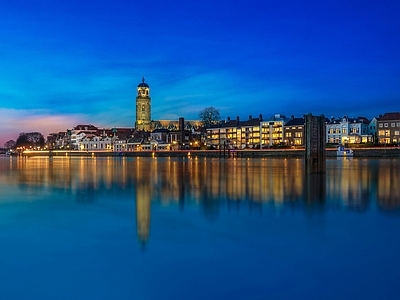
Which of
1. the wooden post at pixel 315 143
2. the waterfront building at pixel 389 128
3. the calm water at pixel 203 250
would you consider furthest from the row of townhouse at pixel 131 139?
the calm water at pixel 203 250

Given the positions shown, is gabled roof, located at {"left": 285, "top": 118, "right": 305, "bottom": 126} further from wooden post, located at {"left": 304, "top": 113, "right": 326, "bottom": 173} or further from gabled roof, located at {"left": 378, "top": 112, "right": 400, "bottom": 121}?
wooden post, located at {"left": 304, "top": 113, "right": 326, "bottom": 173}

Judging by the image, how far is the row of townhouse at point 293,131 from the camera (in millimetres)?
102875

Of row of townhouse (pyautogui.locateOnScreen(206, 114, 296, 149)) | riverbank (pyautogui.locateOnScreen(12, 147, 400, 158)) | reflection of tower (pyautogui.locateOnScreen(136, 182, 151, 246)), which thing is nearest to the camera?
reflection of tower (pyautogui.locateOnScreen(136, 182, 151, 246))

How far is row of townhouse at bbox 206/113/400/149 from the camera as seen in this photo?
103m

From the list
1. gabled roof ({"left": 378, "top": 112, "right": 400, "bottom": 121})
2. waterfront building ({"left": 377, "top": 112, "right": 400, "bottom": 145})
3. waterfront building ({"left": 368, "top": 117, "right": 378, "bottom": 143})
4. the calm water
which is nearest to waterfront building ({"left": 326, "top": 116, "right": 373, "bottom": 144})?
waterfront building ({"left": 368, "top": 117, "right": 378, "bottom": 143})

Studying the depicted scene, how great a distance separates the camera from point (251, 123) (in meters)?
129

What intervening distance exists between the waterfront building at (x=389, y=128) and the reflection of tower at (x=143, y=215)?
92951 mm

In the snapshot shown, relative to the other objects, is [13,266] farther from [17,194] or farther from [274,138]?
[274,138]

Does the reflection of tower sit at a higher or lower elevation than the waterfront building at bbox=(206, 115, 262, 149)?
lower

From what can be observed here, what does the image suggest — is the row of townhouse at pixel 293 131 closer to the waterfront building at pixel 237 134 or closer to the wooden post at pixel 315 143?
the waterfront building at pixel 237 134

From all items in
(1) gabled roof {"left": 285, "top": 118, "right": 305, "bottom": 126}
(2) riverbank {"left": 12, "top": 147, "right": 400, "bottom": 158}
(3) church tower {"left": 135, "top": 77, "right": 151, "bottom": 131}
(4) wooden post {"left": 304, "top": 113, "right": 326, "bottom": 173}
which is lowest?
(2) riverbank {"left": 12, "top": 147, "right": 400, "bottom": 158}

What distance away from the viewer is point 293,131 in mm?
116000

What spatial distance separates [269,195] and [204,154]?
302 ft

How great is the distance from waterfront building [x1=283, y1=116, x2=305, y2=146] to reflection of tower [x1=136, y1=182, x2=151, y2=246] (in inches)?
3849
